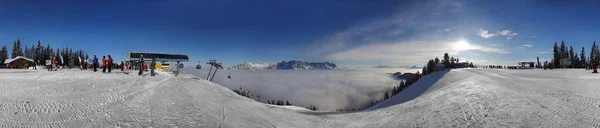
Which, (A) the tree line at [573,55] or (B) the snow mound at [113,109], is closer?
(B) the snow mound at [113,109]

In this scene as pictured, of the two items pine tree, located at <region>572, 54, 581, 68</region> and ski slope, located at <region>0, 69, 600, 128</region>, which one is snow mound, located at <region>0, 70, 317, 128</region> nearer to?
ski slope, located at <region>0, 69, 600, 128</region>

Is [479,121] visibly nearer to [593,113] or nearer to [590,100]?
[593,113]

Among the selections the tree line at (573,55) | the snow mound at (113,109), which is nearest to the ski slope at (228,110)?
the snow mound at (113,109)

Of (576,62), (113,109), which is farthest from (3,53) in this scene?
(576,62)

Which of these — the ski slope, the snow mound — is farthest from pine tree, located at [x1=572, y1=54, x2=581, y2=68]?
the snow mound

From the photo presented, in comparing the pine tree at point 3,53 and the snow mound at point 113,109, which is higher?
the pine tree at point 3,53

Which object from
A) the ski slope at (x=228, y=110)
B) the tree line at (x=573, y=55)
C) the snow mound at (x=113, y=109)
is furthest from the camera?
the tree line at (x=573, y=55)

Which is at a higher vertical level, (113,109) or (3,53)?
(3,53)

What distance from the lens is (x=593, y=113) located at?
9914 millimetres

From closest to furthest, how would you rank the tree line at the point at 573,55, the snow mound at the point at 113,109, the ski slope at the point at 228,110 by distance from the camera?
the snow mound at the point at 113,109 < the ski slope at the point at 228,110 < the tree line at the point at 573,55

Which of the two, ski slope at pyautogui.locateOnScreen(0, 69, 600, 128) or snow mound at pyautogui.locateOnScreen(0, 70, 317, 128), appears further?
ski slope at pyautogui.locateOnScreen(0, 69, 600, 128)

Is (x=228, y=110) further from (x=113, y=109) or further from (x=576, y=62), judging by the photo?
(x=576, y=62)

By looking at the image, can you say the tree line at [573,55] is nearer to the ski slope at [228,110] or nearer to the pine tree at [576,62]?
the pine tree at [576,62]

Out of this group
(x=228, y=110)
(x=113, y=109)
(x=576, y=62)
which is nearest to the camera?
(x=113, y=109)
